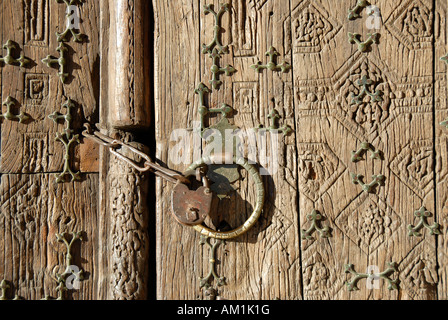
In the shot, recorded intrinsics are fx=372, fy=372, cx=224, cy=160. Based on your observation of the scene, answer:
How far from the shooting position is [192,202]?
1.18 meters

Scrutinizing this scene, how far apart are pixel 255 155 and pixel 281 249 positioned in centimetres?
32

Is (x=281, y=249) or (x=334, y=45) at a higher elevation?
(x=334, y=45)

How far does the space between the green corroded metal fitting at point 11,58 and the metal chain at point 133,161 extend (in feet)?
1.00

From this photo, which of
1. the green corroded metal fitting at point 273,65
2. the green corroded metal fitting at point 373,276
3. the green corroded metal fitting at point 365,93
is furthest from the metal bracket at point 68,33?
the green corroded metal fitting at point 373,276

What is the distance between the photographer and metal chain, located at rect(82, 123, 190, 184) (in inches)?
47.0

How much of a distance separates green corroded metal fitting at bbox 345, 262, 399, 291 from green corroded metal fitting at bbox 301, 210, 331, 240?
0.13 meters

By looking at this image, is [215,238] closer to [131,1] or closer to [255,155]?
[255,155]

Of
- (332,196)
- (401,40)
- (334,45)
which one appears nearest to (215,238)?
(332,196)

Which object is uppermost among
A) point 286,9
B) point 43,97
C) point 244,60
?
point 286,9

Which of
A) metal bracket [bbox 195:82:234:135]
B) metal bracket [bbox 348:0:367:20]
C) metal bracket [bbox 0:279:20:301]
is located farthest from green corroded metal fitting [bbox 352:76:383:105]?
metal bracket [bbox 0:279:20:301]

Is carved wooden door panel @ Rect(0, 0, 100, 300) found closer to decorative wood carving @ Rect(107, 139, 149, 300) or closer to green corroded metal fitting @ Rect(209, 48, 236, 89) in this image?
decorative wood carving @ Rect(107, 139, 149, 300)

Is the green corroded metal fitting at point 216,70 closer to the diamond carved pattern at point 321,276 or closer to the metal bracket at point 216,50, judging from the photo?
the metal bracket at point 216,50

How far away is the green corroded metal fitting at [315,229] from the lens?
4.00 ft

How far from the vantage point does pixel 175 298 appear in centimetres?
126
